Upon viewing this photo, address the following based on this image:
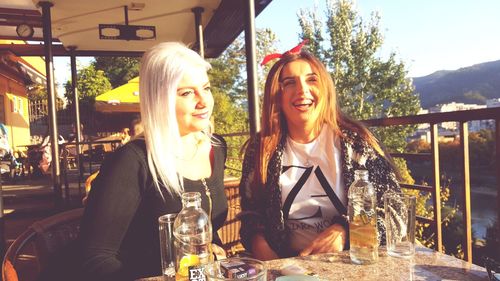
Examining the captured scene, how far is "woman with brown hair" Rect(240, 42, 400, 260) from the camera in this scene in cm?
161

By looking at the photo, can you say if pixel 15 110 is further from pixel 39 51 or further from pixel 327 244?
pixel 327 244

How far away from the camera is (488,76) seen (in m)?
75.4

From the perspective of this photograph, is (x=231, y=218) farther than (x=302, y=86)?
Yes

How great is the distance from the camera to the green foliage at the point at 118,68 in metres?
Answer: 28.6

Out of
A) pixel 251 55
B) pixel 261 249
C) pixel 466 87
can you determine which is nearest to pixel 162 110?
pixel 261 249

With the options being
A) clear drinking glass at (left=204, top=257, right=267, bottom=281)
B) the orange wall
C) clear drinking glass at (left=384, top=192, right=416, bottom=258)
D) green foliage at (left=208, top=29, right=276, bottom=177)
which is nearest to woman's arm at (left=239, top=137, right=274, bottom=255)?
clear drinking glass at (left=384, top=192, right=416, bottom=258)

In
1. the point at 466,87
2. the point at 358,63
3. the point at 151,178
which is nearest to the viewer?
the point at 151,178

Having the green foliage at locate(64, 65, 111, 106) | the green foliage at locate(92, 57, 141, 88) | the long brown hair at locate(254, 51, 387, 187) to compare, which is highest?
the green foliage at locate(92, 57, 141, 88)

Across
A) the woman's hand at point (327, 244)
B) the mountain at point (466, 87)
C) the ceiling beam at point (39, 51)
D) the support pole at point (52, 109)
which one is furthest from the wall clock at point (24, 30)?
the mountain at point (466, 87)

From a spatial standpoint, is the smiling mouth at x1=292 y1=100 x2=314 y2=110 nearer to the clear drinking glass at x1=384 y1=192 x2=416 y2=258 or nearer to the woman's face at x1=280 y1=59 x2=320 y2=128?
the woman's face at x1=280 y1=59 x2=320 y2=128

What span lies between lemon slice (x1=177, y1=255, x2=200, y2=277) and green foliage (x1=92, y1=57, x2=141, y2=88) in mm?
29341

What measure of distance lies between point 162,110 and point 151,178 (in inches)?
10.4

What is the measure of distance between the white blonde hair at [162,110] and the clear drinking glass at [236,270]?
0.59 metres

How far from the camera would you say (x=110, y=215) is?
124cm
